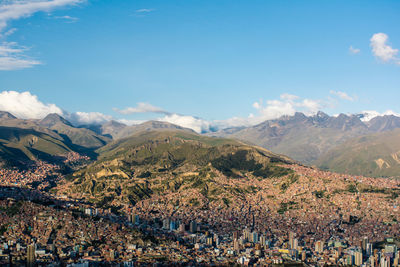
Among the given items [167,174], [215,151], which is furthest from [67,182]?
[215,151]

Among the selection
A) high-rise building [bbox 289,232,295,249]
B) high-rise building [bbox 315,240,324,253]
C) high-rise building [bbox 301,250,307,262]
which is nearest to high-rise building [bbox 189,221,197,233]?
high-rise building [bbox 289,232,295,249]

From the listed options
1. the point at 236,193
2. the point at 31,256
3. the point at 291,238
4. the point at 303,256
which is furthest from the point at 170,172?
the point at 31,256

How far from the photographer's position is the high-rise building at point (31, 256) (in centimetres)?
5224

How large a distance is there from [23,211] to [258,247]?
128ft

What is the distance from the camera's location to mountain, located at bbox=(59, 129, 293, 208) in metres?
116

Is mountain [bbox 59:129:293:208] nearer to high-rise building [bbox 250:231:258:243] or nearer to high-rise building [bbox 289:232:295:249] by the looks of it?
high-rise building [bbox 289:232:295:249]

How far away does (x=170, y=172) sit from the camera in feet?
479

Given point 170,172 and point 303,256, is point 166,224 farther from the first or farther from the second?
point 170,172

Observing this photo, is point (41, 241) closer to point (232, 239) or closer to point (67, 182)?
point (232, 239)

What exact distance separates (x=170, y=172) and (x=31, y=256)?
93165 millimetres

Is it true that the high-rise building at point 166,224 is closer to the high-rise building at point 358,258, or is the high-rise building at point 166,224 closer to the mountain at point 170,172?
the mountain at point 170,172

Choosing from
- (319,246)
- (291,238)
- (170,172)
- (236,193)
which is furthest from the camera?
(170,172)

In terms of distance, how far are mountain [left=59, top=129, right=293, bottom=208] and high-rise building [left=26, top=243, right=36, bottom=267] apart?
167 feet

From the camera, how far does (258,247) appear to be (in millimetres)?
65625
